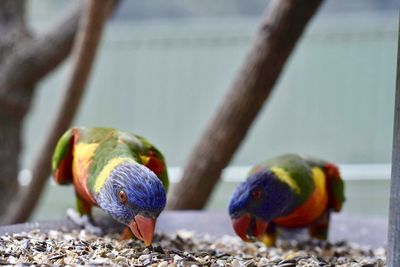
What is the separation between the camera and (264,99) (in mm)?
2684

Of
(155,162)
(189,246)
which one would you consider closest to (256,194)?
(189,246)

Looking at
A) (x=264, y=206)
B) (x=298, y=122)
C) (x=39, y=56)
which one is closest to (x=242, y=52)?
(x=298, y=122)

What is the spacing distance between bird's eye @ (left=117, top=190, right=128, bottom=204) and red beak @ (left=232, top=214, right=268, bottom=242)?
1.84ft

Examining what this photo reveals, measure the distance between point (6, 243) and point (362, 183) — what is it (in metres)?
3.65

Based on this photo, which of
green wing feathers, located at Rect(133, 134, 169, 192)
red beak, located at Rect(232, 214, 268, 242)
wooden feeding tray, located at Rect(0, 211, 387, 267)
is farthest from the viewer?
red beak, located at Rect(232, 214, 268, 242)

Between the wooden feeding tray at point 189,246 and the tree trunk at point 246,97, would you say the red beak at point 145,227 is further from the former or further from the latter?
the tree trunk at point 246,97

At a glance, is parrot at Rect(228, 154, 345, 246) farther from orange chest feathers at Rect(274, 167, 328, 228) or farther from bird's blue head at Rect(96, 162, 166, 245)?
bird's blue head at Rect(96, 162, 166, 245)

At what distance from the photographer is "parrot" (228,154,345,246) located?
231 centimetres

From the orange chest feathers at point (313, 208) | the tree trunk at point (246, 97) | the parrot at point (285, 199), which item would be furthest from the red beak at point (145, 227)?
the tree trunk at point (246, 97)

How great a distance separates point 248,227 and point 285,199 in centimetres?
22

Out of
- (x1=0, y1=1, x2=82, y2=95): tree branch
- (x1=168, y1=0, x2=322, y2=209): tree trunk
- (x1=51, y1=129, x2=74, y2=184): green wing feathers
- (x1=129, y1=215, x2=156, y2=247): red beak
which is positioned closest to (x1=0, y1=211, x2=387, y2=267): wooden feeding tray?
(x1=129, y1=215, x2=156, y2=247): red beak

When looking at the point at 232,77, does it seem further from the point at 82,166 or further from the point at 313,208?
the point at 82,166

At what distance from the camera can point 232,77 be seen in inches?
188

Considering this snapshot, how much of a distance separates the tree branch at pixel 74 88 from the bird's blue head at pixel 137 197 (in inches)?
39.8
